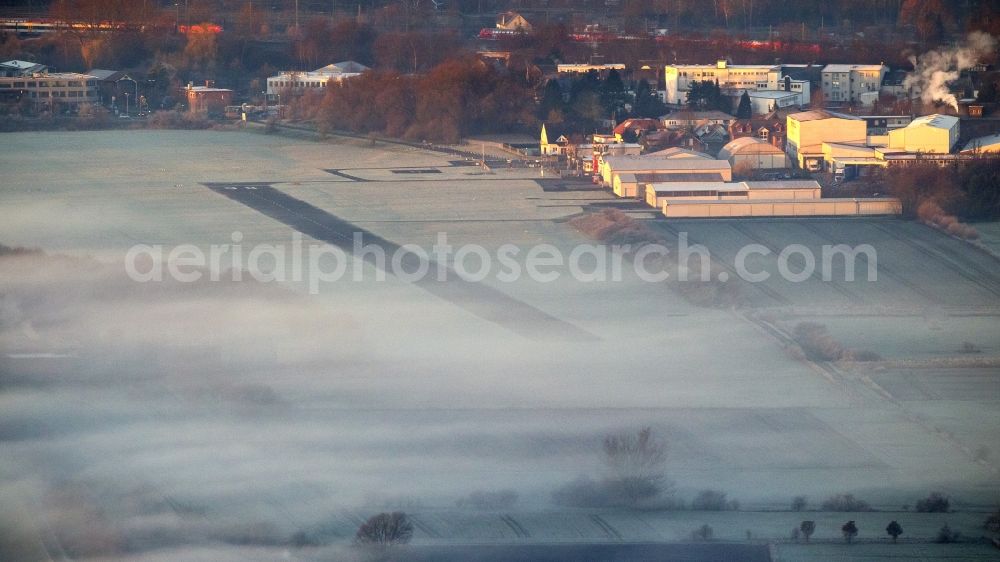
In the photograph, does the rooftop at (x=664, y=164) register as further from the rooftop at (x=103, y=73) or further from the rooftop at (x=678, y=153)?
the rooftop at (x=103, y=73)

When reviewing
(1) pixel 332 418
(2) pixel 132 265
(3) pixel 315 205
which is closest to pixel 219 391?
(1) pixel 332 418

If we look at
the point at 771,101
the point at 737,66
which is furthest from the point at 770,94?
the point at 737,66

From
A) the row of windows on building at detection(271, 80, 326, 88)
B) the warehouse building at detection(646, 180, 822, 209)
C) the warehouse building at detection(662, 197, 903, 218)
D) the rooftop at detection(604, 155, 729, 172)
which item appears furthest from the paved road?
the row of windows on building at detection(271, 80, 326, 88)

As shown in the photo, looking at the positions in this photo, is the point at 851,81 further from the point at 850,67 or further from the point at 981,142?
the point at 981,142

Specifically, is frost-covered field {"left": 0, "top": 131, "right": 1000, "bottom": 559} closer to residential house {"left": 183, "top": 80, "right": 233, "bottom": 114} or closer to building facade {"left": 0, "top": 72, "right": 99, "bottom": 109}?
residential house {"left": 183, "top": 80, "right": 233, "bottom": 114}

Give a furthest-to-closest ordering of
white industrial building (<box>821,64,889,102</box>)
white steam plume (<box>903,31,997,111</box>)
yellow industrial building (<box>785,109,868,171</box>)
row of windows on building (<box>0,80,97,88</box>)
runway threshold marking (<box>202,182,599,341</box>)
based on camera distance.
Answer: row of windows on building (<box>0,80,97,88</box>) < white industrial building (<box>821,64,889,102</box>) < white steam plume (<box>903,31,997,111</box>) < yellow industrial building (<box>785,109,868,171</box>) < runway threshold marking (<box>202,182,599,341</box>)

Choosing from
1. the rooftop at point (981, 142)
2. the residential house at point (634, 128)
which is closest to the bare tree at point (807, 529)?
the rooftop at point (981, 142)

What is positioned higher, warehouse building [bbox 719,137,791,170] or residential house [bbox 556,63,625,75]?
residential house [bbox 556,63,625,75]
